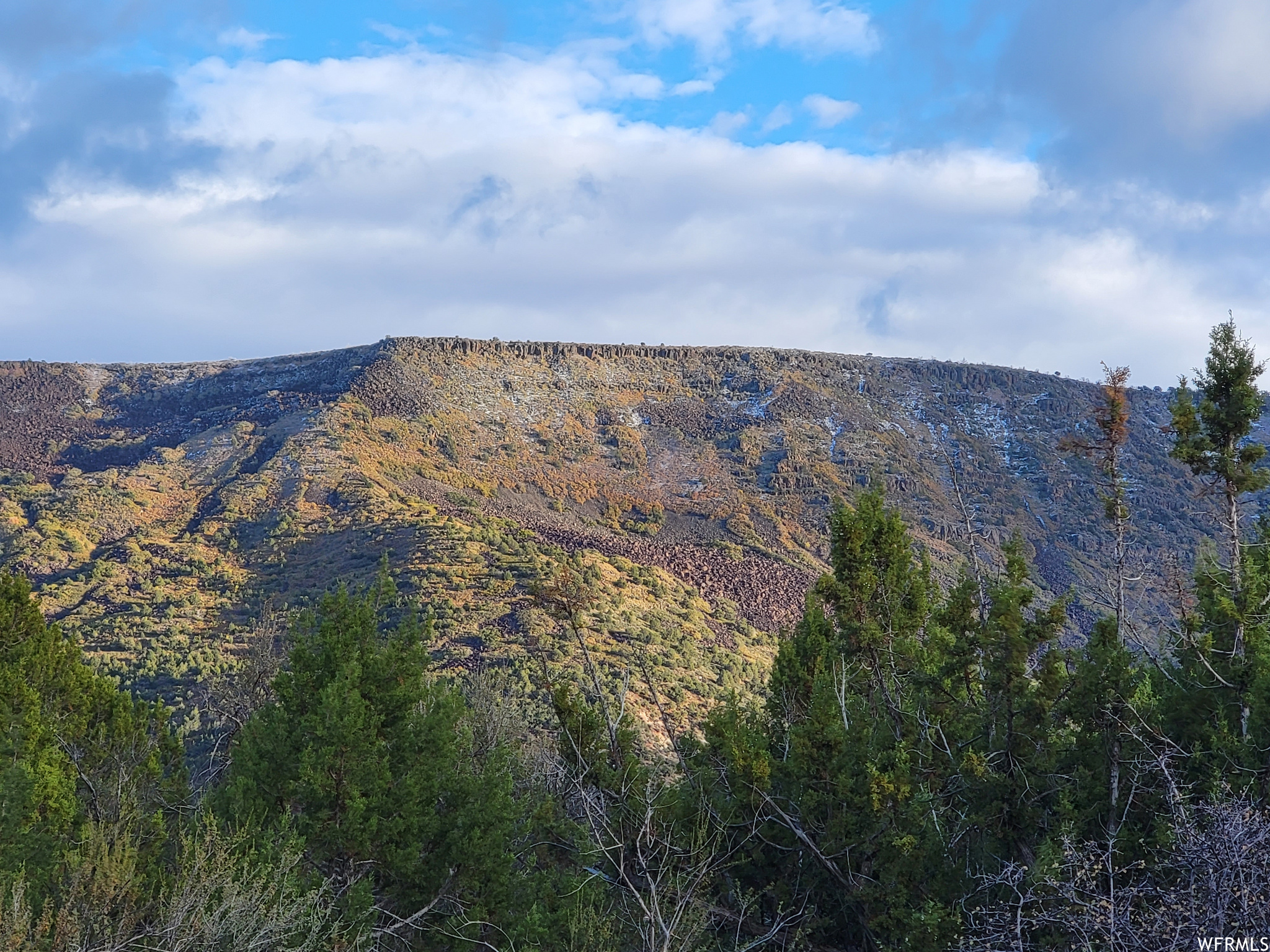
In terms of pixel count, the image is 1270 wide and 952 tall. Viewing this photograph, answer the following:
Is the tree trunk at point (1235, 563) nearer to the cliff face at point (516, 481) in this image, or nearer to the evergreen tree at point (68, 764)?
the evergreen tree at point (68, 764)

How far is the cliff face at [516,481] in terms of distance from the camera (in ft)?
213

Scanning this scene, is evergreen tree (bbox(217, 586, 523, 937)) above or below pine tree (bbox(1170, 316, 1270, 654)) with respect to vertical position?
below

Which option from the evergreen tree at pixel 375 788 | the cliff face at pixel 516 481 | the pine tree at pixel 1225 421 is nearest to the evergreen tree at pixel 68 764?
the evergreen tree at pixel 375 788

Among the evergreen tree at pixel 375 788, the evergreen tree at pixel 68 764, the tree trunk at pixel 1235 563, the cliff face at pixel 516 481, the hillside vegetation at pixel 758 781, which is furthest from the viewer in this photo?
the cliff face at pixel 516 481

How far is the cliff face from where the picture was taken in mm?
64875

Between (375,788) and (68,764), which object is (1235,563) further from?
(68,764)

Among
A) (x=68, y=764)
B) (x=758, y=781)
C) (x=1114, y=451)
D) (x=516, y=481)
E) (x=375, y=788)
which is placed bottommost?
(x=68, y=764)

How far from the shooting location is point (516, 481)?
94.1 meters

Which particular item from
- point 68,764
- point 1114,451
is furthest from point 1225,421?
point 68,764

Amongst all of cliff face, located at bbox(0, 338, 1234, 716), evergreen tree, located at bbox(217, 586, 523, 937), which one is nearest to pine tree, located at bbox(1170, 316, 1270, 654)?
evergreen tree, located at bbox(217, 586, 523, 937)

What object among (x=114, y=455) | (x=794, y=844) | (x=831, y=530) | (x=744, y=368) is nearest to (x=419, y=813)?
(x=794, y=844)

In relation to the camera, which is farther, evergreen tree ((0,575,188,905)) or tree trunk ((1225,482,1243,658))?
evergreen tree ((0,575,188,905))

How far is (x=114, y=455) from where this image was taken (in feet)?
318

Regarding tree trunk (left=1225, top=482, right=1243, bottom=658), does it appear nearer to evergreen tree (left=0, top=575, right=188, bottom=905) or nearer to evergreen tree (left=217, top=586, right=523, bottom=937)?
evergreen tree (left=217, top=586, right=523, bottom=937)
